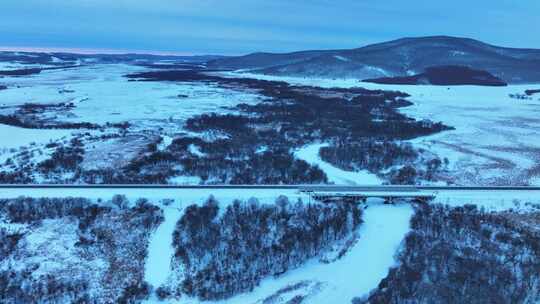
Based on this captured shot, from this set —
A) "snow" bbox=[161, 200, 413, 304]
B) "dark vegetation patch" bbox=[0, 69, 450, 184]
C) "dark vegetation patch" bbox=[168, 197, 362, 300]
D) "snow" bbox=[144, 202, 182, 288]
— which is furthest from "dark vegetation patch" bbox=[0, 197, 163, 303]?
"dark vegetation patch" bbox=[0, 69, 450, 184]

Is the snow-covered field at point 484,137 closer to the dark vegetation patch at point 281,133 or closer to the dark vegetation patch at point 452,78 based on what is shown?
the dark vegetation patch at point 281,133

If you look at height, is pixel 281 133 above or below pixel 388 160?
above

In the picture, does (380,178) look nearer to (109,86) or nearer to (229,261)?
(229,261)

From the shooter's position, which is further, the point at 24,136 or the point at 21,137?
the point at 24,136

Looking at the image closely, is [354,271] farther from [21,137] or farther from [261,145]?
[21,137]

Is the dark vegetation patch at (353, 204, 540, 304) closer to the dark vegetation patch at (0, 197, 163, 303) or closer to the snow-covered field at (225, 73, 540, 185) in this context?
the snow-covered field at (225, 73, 540, 185)

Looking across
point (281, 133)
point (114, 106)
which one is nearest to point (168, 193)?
point (281, 133)

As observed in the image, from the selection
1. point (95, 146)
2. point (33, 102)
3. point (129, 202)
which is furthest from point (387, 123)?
point (33, 102)
